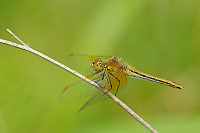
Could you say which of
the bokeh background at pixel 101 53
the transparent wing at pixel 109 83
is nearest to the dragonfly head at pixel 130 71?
the transparent wing at pixel 109 83

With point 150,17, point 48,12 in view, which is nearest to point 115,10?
point 150,17

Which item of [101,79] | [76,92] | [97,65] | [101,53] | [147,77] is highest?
[101,53]

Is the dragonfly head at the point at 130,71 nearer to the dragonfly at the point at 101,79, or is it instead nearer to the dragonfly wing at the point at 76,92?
the dragonfly at the point at 101,79

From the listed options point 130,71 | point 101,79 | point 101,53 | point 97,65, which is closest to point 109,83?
point 101,79

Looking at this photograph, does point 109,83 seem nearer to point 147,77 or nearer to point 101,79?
point 101,79

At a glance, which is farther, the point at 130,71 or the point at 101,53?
the point at 101,53

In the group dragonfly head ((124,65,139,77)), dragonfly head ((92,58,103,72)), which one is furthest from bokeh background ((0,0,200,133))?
dragonfly head ((124,65,139,77))
